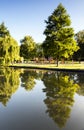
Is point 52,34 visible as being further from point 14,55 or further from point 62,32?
point 14,55

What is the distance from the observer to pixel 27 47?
11106 centimetres

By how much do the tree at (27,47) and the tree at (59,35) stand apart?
52122 millimetres

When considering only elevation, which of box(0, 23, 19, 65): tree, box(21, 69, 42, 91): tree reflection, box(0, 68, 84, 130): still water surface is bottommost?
box(0, 68, 84, 130): still water surface

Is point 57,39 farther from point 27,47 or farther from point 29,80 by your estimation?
point 27,47

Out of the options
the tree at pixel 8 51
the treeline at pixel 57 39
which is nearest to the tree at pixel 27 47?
the tree at pixel 8 51

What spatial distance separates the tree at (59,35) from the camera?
55844 millimetres

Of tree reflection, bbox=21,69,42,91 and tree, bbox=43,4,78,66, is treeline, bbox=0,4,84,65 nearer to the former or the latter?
tree, bbox=43,4,78,66

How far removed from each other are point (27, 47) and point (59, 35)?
55.6m


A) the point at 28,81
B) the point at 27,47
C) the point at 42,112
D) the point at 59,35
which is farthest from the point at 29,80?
the point at 27,47

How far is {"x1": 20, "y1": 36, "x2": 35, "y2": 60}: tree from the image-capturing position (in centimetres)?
11038

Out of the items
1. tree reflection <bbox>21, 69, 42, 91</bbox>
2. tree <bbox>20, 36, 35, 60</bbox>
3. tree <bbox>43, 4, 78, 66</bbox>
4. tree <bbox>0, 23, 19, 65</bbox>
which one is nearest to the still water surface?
tree reflection <bbox>21, 69, 42, 91</bbox>

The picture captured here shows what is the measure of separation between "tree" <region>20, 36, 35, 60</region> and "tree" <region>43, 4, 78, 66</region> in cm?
5212

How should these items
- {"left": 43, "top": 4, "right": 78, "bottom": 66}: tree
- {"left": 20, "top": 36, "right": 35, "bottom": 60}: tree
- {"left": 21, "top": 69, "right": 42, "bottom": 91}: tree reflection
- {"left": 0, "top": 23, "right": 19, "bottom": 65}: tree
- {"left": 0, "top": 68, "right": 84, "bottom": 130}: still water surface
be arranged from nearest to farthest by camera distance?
{"left": 0, "top": 68, "right": 84, "bottom": 130}: still water surface → {"left": 21, "top": 69, "right": 42, "bottom": 91}: tree reflection → {"left": 43, "top": 4, "right": 78, "bottom": 66}: tree → {"left": 0, "top": 23, "right": 19, "bottom": 65}: tree → {"left": 20, "top": 36, "right": 35, "bottom": 60}: tree

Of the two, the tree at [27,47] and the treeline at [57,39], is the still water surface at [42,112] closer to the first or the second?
the treeline at [57,39]
